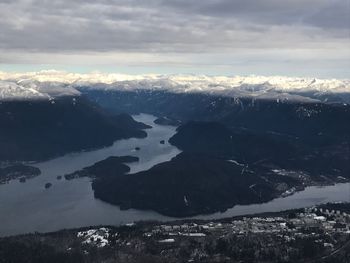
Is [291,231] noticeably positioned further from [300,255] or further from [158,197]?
[158,197]

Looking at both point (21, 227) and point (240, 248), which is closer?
point (240, 248)

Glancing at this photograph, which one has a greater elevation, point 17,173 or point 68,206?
point 68,206

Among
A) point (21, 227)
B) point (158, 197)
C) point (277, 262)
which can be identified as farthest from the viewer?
point (158, 197)

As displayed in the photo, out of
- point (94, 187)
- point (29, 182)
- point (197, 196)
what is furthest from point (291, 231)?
point (29, 182)

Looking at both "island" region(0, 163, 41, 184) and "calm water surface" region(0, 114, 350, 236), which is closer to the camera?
"calm water surface" region(0, 114, 350, 236)

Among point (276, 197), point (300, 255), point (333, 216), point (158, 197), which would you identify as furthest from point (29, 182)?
point (300, 255)

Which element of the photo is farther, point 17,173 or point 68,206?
point 17,173

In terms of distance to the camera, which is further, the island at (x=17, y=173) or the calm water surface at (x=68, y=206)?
the island at (x=17, y=173)

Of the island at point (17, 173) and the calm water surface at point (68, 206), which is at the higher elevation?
the calm water surface at point (68, 206)

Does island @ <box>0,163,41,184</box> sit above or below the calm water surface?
below

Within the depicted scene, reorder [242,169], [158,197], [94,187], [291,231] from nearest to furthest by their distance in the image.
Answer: [291,231], [158,197], [94,187], [242,169]
